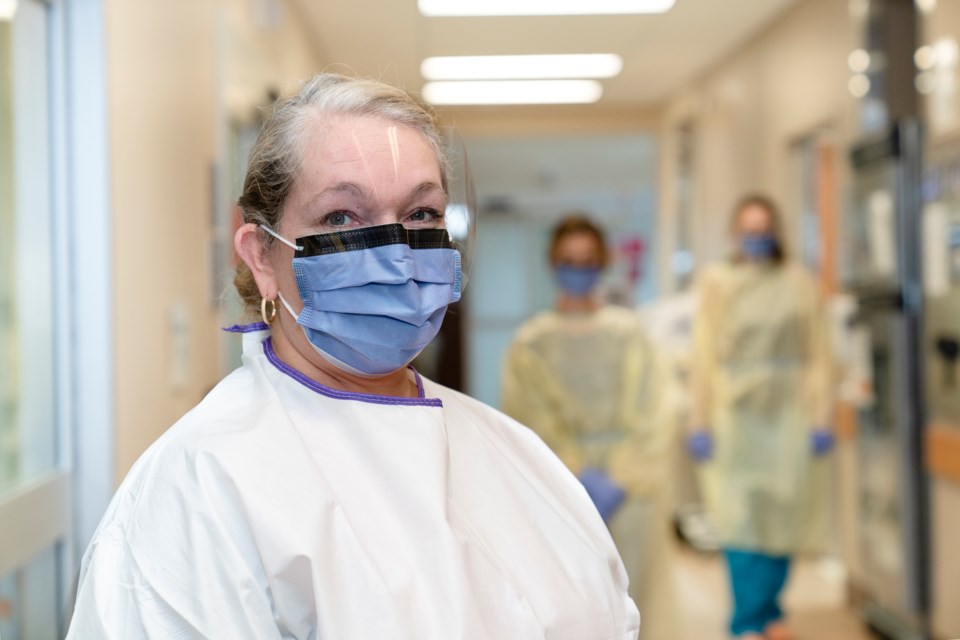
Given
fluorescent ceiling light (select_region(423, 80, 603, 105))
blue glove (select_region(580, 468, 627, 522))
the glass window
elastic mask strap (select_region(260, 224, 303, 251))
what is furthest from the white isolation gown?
fluorescent ceiling light (select_region(423, 80, 603, 105))

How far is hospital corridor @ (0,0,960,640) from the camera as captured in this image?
3.14 ft

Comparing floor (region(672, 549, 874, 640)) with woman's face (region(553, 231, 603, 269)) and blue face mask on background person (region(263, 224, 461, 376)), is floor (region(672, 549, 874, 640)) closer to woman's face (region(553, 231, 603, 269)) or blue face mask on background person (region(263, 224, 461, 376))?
woman's face (region(553, 231, 603, 269))

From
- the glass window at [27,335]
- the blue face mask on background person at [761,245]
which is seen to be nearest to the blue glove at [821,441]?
the blue face mask on background person at [761,245]

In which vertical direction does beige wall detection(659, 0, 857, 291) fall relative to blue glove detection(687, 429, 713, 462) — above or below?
above

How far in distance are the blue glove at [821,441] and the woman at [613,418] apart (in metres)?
0.77

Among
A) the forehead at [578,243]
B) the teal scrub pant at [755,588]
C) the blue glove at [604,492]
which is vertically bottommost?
the teal scrub pant at [755,588]

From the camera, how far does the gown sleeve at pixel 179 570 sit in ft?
2.87

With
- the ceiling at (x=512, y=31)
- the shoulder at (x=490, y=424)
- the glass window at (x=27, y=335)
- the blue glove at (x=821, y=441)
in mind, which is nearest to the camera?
the shoulder at (x=490, y=424)

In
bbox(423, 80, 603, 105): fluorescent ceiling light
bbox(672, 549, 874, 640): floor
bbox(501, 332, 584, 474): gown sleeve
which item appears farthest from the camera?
bbox(423, 80, 603, 105): fluorescent ceiling light

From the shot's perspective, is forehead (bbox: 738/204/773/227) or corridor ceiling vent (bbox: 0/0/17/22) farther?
forehead (bbox: 738/204/773/227)

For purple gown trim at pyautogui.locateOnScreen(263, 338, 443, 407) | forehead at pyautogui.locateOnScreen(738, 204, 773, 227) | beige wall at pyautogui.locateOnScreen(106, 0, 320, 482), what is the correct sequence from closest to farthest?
purple gown trim at pyautogui.locateOnScreen(263, 338, 443, 407)
beige wall at pyautogui.locateOnScreen(106, 0, 320, 482)
forehead at pyautogui.locateOnScreen(738, 204, 773, 227)

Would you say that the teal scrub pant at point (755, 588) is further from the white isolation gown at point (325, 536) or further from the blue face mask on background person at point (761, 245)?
the white isolation gown at point (325, 536)

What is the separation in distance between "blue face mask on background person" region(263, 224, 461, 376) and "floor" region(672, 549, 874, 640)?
264 cm

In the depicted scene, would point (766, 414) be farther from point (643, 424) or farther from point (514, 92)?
point (514, 92)
